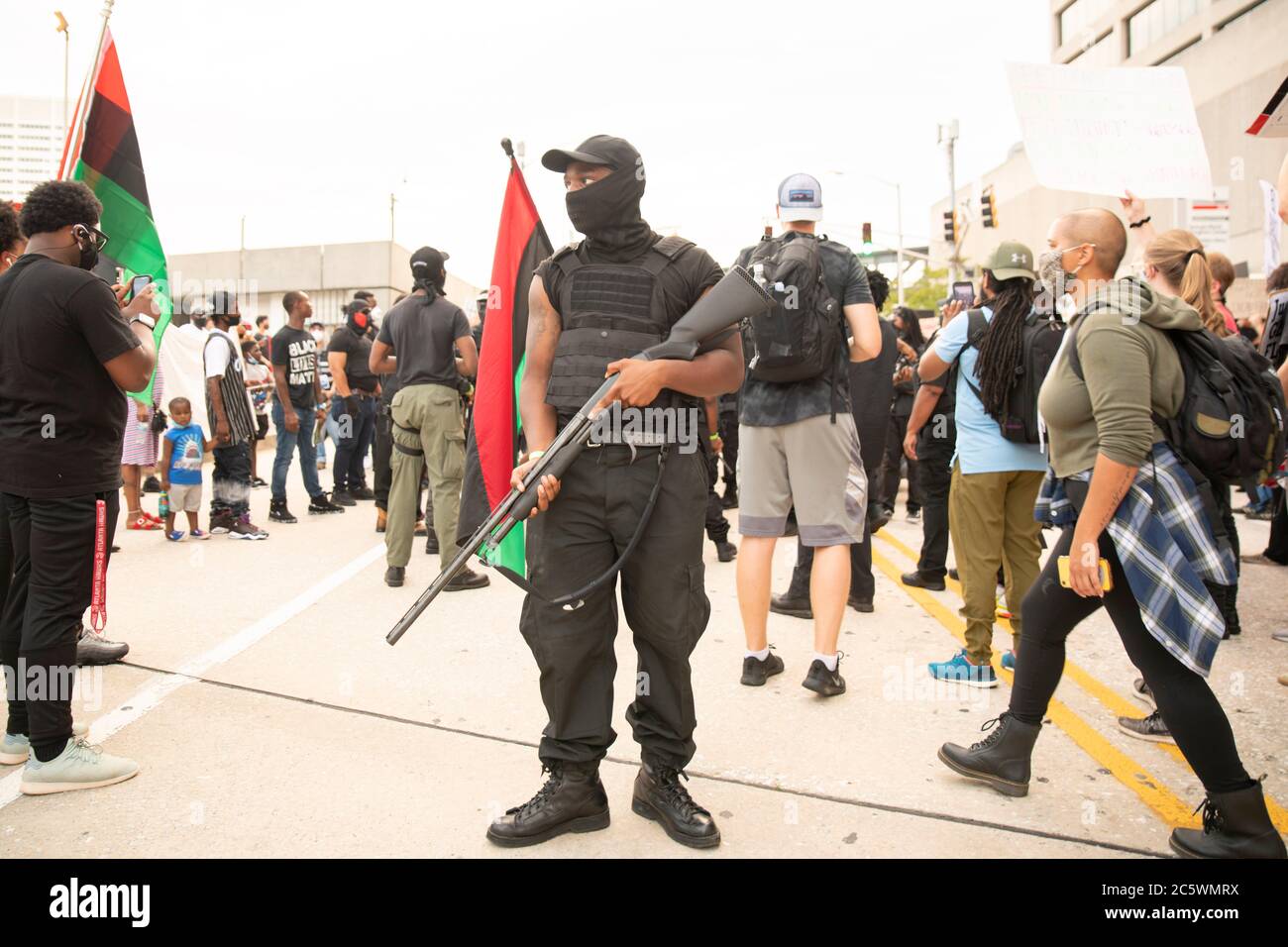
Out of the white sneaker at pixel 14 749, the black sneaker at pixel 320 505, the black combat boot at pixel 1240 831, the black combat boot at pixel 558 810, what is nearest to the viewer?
the black combat boot at pixel 1240 831

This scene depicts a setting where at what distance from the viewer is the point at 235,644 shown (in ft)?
16.4

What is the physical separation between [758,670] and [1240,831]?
2.08 m

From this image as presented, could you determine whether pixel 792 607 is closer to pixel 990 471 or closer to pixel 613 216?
pixel 990 471

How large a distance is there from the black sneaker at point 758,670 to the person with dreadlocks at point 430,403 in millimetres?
2650

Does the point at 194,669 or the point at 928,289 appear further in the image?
the point at 928,289

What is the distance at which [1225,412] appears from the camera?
9.07ft

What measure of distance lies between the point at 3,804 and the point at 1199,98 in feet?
120

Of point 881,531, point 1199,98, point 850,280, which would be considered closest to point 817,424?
point 850,280

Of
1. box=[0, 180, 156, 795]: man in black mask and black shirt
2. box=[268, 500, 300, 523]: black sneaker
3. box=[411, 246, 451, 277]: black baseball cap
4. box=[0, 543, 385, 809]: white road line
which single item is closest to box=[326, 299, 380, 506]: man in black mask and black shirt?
box=[268, 500, 300, 523]: black sneaker

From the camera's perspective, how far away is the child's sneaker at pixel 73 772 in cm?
321

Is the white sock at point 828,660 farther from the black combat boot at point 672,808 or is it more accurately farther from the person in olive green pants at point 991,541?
the black combat boot at point 672,808

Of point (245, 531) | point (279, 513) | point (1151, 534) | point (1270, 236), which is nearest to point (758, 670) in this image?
point (1151, 534)

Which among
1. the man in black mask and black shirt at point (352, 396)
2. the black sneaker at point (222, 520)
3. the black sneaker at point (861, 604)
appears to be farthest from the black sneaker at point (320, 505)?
the black sneaker at point (861, 604)
